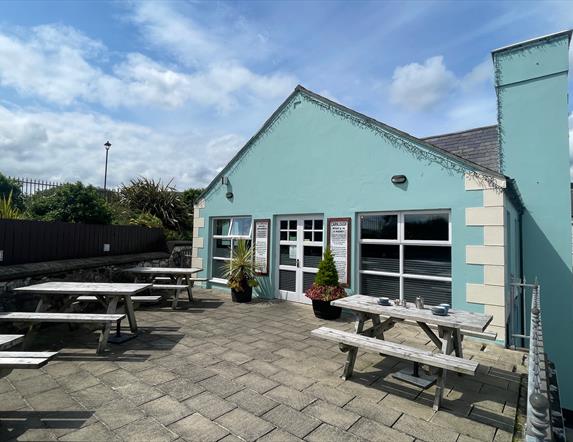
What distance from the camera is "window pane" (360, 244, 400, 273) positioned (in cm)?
599

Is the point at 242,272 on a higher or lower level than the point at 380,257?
lower

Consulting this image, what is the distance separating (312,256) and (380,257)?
1616 millimetres

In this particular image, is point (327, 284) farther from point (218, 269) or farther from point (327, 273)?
point (218, 269)

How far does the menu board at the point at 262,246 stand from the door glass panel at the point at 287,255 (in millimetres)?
377

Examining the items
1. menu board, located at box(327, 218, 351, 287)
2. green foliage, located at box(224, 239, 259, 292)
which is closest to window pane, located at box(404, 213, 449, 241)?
menu board, located at box(327, 218, 351, 287)

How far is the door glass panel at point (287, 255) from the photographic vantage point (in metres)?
7.57

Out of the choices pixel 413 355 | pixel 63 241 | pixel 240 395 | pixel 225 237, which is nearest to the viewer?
pixel 413 355

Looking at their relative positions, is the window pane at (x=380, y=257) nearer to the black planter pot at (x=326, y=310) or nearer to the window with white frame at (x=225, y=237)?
the black planter pot at (x=326, y=310)

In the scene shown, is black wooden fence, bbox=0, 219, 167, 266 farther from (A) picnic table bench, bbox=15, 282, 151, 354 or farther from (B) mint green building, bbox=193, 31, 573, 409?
(B) mint green building, bbox=193, 31, 573, 409

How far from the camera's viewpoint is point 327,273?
20.2 feet

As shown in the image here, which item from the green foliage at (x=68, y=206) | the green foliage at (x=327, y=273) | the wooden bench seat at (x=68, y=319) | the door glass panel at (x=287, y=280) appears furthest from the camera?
the door glass panel at (x=287, y=280)

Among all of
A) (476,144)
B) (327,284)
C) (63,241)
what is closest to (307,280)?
(327,284)

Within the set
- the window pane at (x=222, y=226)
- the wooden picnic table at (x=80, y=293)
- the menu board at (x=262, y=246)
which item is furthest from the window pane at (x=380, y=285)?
the window pane at (x=222, y=226)

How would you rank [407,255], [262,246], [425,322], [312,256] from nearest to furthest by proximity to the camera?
[425,322] < [407,255] < [312,256] < [262,246]
